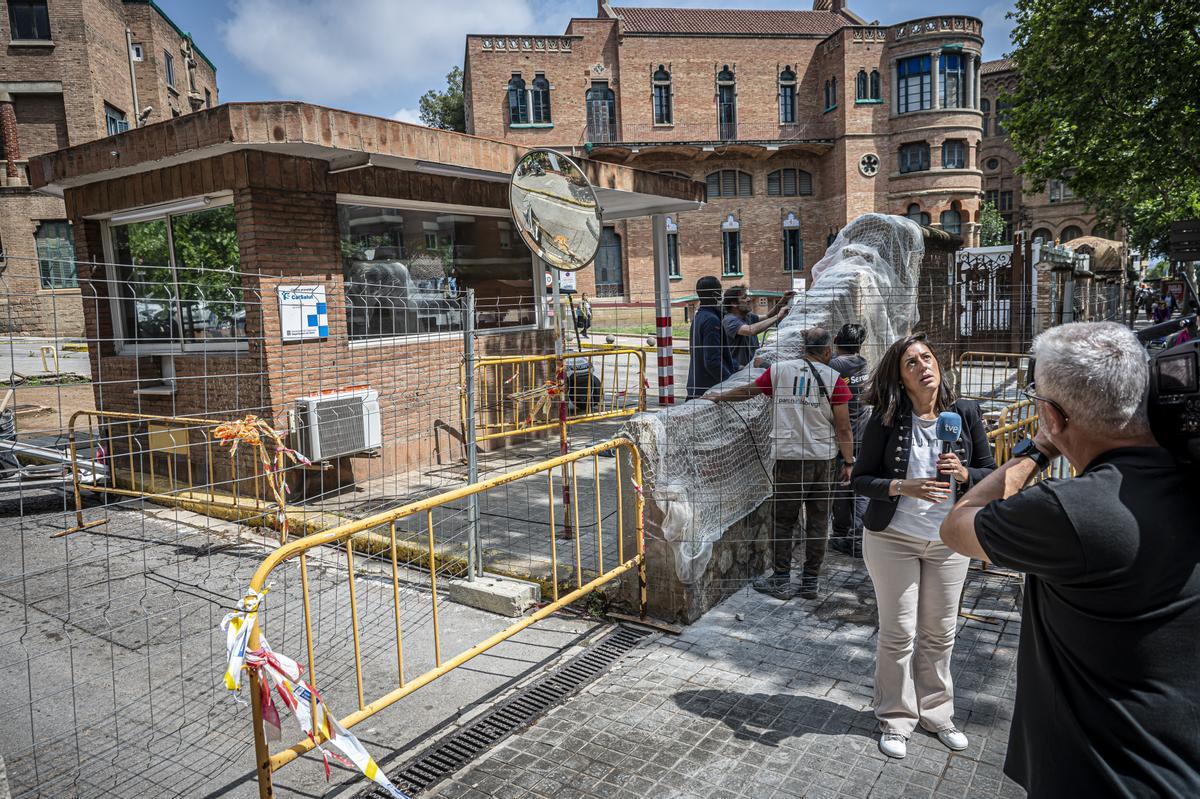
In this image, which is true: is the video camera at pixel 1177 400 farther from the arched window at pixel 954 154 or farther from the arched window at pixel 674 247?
the arched window at pixel 954 154

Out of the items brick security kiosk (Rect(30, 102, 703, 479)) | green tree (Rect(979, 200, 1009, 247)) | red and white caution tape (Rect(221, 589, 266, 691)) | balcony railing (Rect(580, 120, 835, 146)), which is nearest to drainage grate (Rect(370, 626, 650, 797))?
red and white caution tape (Rect(221, 589, 266, 691))

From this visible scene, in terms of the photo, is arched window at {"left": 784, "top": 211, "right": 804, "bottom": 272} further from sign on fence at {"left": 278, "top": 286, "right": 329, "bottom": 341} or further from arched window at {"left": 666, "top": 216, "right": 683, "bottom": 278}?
sign on fence at {"left": 278, "top": 286, "right": 329, "bottom": 341}

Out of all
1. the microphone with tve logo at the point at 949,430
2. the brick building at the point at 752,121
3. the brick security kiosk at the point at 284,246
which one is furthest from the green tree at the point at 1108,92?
the brick building at the point at 752,121

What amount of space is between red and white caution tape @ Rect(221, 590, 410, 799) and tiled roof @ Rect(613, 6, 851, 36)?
137 feet

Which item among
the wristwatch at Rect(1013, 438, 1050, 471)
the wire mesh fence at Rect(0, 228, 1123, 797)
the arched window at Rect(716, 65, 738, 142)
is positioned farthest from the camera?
the arched window at Rect(716, 65, 738, 142)

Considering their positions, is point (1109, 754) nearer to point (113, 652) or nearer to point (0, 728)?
point (0, 728)

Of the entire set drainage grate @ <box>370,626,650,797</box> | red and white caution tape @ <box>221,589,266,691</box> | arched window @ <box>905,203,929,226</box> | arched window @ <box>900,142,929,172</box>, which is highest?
arched window @ <box>900,142,929,172</box>

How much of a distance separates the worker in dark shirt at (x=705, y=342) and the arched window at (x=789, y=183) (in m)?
35.6

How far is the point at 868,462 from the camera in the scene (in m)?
3.62

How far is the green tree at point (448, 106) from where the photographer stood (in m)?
51.3

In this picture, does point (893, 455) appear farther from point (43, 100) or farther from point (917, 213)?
point (917, 213)

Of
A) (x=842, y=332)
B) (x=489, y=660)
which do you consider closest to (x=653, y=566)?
(x=489, y=660)

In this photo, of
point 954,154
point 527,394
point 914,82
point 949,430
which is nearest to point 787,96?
point 914,82

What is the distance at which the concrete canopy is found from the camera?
664 cm
